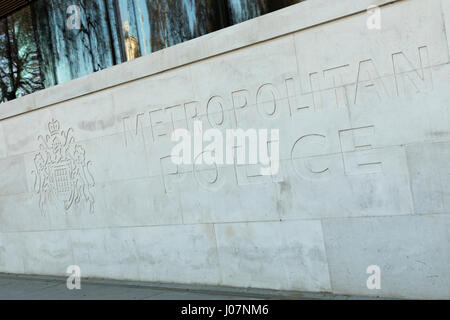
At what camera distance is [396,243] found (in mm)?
5117

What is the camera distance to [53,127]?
8594 mm

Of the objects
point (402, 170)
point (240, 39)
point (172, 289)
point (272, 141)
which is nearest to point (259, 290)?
point (172, 289)

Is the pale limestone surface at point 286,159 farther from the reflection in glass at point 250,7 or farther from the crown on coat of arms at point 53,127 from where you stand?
the reflection in glass at point 250,7

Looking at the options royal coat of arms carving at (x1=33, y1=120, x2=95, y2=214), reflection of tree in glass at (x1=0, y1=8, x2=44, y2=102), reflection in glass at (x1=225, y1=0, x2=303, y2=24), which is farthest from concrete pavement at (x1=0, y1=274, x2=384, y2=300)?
reflection of tree in glass at (x1=0, y1=8, x2=44, y2=102)

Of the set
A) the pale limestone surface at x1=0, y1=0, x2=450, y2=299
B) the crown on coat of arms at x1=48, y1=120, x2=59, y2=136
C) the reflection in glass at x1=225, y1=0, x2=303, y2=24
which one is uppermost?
the reflection in glass at x1=225, y1=0, x2=303, y2=24

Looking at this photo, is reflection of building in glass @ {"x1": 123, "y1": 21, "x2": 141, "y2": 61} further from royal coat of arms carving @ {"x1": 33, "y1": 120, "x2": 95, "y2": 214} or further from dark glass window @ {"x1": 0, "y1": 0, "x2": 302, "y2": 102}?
royal coat of arms carving @ {"x1": 33, "y1": 120, "x2": 95, "y2": 214}

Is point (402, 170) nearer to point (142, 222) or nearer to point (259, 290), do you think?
point (259, 290)

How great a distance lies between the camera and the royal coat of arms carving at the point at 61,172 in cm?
817

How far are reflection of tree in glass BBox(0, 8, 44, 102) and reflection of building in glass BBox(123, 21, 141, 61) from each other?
2340mm

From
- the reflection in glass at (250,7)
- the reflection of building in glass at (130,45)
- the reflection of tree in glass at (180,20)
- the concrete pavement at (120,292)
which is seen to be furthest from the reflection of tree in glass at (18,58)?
the reflection in glass at (250,7)

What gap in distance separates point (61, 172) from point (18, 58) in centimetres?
303

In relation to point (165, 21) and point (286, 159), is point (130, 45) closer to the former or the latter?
point (165, 21)

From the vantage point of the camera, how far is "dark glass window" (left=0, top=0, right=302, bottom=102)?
24.6ft
